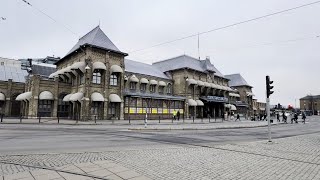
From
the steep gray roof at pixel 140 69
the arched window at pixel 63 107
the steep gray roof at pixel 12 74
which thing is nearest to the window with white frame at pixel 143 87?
the steep gray roof at pixel 140 69

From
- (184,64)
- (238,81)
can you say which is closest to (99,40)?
(184,64)

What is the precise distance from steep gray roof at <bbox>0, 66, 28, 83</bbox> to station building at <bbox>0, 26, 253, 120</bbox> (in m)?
4.18

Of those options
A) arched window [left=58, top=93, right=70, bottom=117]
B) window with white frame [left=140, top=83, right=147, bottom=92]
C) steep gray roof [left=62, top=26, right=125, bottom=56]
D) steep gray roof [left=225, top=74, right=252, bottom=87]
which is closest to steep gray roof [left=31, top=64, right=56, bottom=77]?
arched window [left=58, top=93, right=70, bottom=117]

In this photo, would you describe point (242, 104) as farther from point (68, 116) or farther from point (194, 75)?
point (68, 116)

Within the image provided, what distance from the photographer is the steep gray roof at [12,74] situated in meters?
45.1

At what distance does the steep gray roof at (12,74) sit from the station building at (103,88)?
4180 millimetres

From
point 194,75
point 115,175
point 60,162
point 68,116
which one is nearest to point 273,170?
point 115,175

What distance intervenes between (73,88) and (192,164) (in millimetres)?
34688

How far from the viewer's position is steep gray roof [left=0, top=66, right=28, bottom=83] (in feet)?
148

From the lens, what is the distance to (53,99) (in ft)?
117

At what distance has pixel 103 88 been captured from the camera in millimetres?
35562

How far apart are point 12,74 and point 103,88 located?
24.0 meters

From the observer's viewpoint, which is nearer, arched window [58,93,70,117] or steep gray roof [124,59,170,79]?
arched window [58,93,70,117]

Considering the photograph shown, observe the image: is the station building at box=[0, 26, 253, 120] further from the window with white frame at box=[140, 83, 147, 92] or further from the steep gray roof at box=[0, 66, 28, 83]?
the steep gray roof at box=[0, 66, 28, 83]
